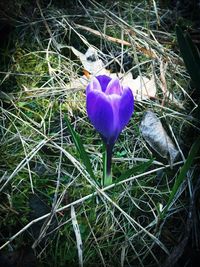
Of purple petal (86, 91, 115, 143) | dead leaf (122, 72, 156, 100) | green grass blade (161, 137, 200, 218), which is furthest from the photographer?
dead leaf (122, 72, 156, 100)

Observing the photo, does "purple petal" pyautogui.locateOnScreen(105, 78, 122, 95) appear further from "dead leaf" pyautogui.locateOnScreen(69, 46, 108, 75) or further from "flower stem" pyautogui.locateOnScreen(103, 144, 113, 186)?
"dead leaf" pyautogui.locateOnScreen(69, 46, 108, 75)

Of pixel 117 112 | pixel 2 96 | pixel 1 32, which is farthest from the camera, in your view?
pixel 1 32

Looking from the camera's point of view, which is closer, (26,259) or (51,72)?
(26,259)

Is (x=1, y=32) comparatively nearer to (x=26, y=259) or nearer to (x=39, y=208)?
(x=39, y=208)

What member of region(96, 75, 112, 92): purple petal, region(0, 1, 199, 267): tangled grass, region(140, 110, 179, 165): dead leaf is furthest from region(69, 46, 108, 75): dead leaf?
region(96, 75, 112, 92): purple petal

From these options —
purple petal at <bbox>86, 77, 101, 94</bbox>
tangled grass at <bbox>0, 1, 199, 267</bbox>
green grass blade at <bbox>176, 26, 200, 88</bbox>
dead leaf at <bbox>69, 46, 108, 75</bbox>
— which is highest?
purple petal at <bbox>86, 77, 101, 94</bbox>

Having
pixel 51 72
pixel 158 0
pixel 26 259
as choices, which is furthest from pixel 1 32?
pixel 26 259

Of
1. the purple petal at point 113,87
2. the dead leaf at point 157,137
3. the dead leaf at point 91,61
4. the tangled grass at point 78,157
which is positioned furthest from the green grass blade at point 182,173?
the dead leaf at point 91,61

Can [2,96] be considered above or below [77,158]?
above
